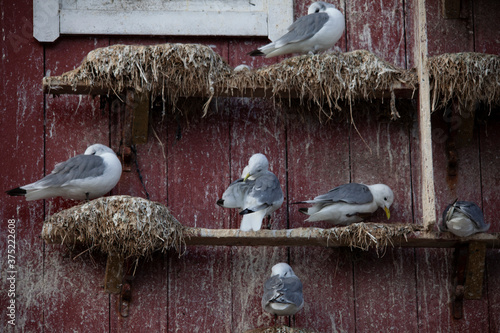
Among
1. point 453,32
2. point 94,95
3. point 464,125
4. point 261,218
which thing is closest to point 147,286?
point 261,218

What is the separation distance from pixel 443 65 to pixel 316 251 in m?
1.26

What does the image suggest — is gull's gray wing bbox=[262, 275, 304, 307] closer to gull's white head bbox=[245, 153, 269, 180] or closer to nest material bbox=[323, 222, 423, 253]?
nest material bbox=[323, 222, 423, 253]

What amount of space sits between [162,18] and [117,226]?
146 cm

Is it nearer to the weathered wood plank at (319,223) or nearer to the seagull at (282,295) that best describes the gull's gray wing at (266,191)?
the weathered wood plank at (319,223)

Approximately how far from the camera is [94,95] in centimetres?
555

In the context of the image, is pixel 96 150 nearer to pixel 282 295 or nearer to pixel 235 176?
pixel 235 176

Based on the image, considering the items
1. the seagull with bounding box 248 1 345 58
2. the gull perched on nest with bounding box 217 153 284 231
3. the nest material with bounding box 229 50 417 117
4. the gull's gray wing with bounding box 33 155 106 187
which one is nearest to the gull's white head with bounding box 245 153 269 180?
the gull perched on nest with bounding box 217 153 284 231

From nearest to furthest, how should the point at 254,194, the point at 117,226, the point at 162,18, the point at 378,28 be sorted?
the point at 117,226 < the point at 254,194 < the point at 162,18 < the point at 378,28

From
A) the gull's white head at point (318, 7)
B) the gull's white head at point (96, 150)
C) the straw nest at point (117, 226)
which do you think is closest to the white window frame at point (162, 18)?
the gull's white head at point (318, 7)

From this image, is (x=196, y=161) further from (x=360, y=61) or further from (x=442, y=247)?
(x=442, y=247)

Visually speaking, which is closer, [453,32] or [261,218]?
[261,218]

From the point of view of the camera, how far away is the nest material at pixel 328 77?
532cm

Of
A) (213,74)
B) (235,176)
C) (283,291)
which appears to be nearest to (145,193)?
(235,176)

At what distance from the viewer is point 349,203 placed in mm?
5262
